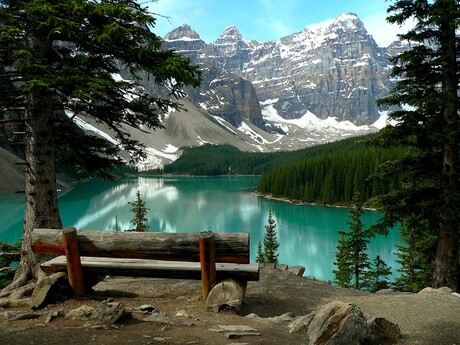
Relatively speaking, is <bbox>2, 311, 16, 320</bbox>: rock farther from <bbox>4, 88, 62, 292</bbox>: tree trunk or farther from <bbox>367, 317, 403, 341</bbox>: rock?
<bbox>367, 317, 403, 341</bbox>: rock

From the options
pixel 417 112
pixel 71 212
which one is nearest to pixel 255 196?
pixel 71 212

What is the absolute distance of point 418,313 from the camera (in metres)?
9.45

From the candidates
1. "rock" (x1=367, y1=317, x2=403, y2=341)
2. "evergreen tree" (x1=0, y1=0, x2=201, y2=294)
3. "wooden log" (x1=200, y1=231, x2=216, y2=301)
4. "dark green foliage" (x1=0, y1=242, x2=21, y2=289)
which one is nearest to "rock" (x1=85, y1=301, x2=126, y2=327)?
"wooden log" (x1=200, y1=231, x2=216, y2=301)

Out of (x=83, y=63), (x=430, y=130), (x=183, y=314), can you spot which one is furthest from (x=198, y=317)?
(x=430, y=130)

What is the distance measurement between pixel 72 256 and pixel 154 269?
205 cm

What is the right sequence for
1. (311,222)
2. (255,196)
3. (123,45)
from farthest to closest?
(255,196) < (311,222) < (123,45)

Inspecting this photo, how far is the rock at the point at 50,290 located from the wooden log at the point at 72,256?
7.3 inches

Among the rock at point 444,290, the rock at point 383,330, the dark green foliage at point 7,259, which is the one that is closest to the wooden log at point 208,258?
the rock at point 383,330

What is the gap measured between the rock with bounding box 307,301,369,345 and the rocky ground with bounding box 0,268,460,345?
47 centimetres

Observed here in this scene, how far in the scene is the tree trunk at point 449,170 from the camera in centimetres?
1380

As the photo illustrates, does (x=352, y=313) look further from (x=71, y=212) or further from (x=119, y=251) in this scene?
(x=71, y=212)

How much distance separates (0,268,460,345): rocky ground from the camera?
253 inches

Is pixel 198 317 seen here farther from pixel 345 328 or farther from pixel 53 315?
pixel 345 328

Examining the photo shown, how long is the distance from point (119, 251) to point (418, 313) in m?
7.83
